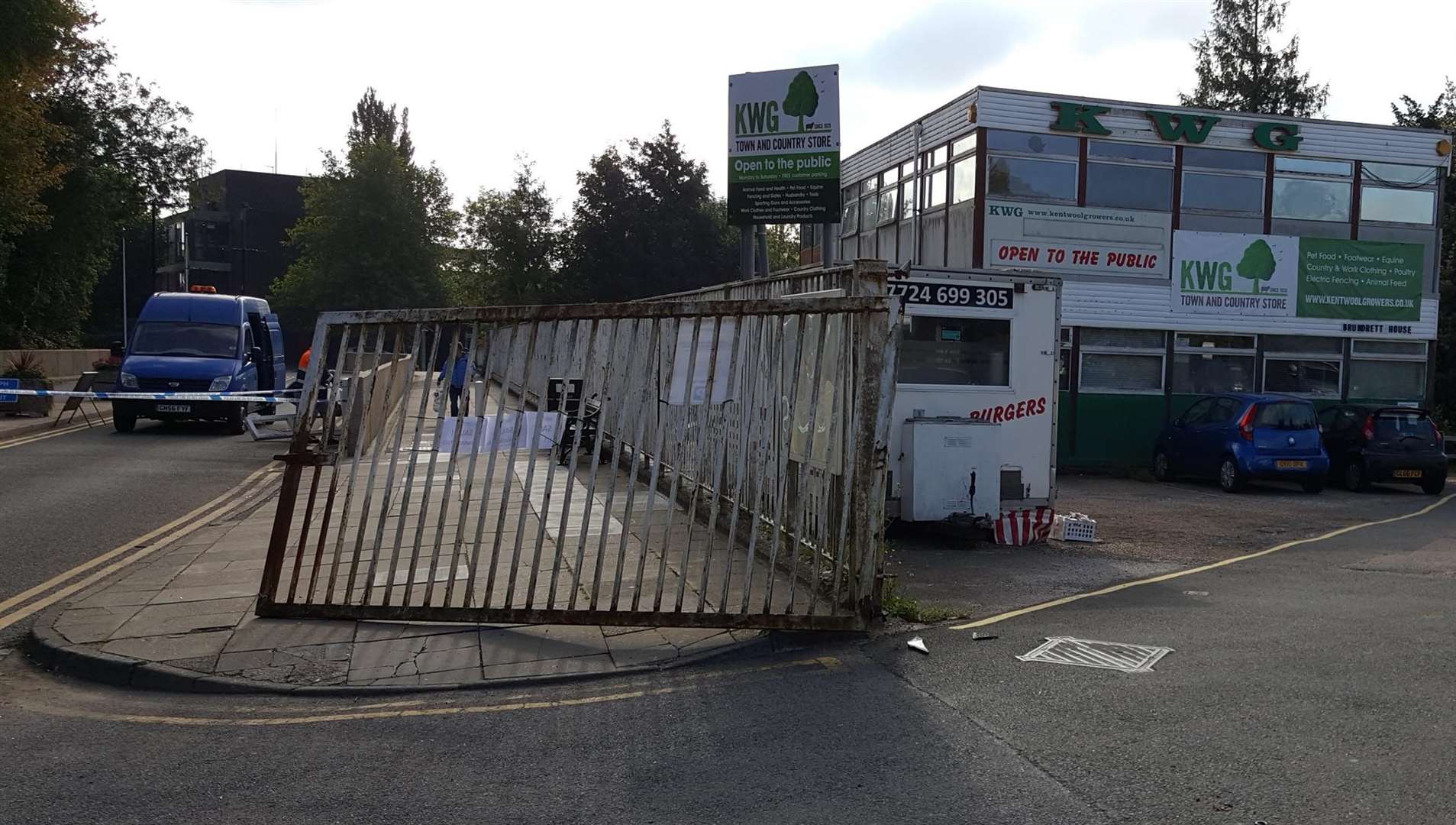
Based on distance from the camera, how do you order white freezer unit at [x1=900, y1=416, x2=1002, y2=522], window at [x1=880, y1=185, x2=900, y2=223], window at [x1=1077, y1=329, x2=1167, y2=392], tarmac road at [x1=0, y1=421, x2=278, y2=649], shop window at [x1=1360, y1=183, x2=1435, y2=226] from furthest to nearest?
window at [x1=880, y1=185, x2=900, y2=223] → shop window at [x1=1360, y1=183, x2=1435, y2=226] → window at [x1=1077, y1=329, x2=1167, y2=392] → white freezer unit at [x1=900, y1=416, x2=1002, y2=522] → tarmac road at [x1=0, y1=421, x2=278, y2=649]

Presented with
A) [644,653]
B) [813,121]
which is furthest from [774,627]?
[813,121]

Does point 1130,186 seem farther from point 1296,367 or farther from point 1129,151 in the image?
point 1296,367

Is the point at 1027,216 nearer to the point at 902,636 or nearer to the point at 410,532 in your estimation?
the point at 410,532

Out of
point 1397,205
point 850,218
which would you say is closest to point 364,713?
point 850,218

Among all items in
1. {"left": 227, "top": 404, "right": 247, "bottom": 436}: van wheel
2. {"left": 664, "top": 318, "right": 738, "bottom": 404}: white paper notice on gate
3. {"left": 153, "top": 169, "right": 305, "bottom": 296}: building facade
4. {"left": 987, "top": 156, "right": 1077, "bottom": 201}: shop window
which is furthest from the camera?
{"left": 153, "top": 169, "right": 305, "bottom": 296}: building facade

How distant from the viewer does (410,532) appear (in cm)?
1079

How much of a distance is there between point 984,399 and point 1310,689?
20.0 ft

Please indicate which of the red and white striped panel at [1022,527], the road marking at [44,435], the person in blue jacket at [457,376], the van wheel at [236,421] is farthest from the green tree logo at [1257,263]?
the road marking at [44,435]

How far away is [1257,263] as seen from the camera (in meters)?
21.7

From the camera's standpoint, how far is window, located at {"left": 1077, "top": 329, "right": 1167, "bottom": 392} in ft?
68.7

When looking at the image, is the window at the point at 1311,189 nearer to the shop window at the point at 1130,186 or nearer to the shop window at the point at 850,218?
the shop window at the point at 1130,186

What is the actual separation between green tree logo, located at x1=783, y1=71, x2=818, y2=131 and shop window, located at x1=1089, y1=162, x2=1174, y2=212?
7620 mm

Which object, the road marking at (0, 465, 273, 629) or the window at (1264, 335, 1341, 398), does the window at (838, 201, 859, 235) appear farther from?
the road marking at (0, 465, 273, 629)

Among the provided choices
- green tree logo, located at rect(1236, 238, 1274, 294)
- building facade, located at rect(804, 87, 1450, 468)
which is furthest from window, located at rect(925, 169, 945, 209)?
green tree logo, located at rect(1236, 238, 1274, 294)
